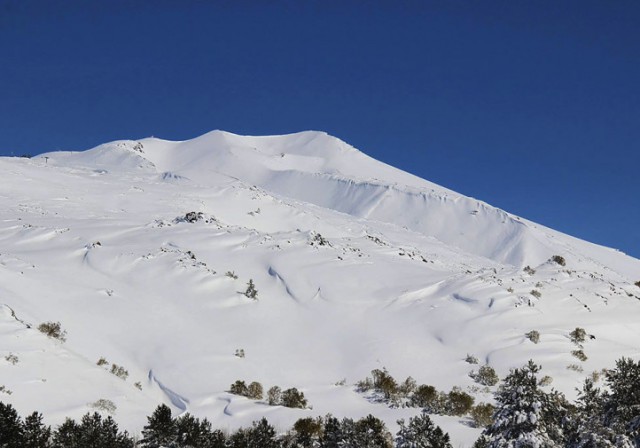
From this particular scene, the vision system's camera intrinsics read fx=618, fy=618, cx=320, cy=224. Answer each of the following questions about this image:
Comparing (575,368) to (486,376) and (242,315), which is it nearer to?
(486,376)

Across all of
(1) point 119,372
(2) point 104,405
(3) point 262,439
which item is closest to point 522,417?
(3) point 262,439

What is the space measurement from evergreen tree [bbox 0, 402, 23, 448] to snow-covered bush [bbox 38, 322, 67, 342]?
10522mm

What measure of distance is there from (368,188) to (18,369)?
94.8 metres

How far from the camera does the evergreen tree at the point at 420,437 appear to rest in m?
21.4

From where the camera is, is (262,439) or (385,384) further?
(385,384)

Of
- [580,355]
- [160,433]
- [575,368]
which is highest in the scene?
[580,355]

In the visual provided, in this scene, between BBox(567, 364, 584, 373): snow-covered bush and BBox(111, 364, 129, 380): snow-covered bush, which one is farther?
BBox(567, 364, 584, 373): snow-covered bush

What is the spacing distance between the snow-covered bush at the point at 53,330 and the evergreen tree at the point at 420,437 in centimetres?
1881

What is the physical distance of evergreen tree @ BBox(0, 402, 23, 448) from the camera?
20250 millimetres

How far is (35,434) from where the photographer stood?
21.0m

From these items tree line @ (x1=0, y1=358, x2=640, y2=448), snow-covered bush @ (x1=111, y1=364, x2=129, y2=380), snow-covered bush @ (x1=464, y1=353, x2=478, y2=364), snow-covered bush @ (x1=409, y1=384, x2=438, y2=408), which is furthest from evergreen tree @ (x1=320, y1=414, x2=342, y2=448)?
snow-covered bush @ (x1=464, y1=353, x2=478, y2=364)

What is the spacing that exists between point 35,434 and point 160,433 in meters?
4.13

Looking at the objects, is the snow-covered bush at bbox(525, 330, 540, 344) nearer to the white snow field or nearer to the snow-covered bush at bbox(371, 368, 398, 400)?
the white snow field

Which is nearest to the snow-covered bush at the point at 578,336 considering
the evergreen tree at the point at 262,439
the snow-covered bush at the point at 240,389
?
the snow-covered bush at the point at 240,389
